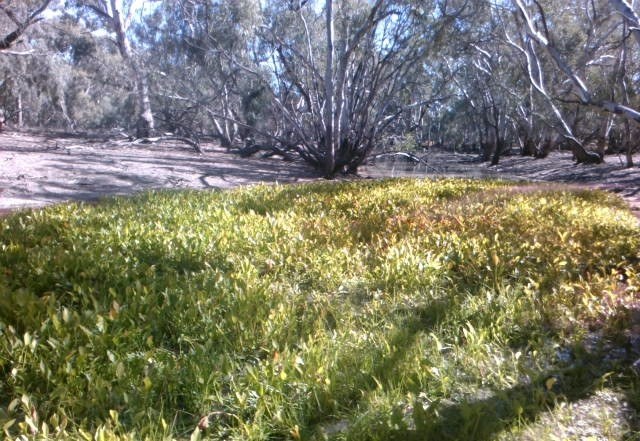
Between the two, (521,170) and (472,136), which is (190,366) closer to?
(521,170)

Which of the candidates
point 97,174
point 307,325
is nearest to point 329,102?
point 97,174

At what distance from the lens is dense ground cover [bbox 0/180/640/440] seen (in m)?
2.10

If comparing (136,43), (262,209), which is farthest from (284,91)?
(262,209)

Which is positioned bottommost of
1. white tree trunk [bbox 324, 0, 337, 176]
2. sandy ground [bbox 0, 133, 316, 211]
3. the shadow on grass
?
the shadow on grass

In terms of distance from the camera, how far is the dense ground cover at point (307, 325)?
2096 mm

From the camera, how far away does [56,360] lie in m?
2.34

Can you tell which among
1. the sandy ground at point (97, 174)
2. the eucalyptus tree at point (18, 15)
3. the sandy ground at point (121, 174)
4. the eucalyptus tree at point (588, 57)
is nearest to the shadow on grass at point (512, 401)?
the sandy ground at point (121, 174)

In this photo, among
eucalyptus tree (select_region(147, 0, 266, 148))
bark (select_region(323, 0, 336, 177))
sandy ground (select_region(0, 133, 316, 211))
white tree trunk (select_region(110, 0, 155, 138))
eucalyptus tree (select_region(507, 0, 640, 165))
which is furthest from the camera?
white tree trunk (select_region(110, 0, 155, 138))

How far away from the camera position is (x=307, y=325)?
2.87 m

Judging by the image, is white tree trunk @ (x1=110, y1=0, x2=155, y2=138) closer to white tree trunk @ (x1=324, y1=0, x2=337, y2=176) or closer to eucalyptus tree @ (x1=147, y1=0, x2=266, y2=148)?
A: eucalyptus tree @ (x1=147, y1=0, x2=266, y2=148)

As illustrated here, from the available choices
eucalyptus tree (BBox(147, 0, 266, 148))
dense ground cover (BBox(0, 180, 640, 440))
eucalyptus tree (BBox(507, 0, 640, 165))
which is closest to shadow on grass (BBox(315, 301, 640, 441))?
dense ground cover (BBox(0, 180, 640, 440))

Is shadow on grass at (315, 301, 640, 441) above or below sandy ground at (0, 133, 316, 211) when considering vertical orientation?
below

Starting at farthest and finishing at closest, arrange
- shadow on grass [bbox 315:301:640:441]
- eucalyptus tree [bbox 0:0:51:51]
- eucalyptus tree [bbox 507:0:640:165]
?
eucalyptus tree [bbox 0:0:51:51] → eucalyptus tree [bbox 507:0:640:165] → shadow on grass [bbox 315:301:640:441]

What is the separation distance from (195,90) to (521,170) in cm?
1383
